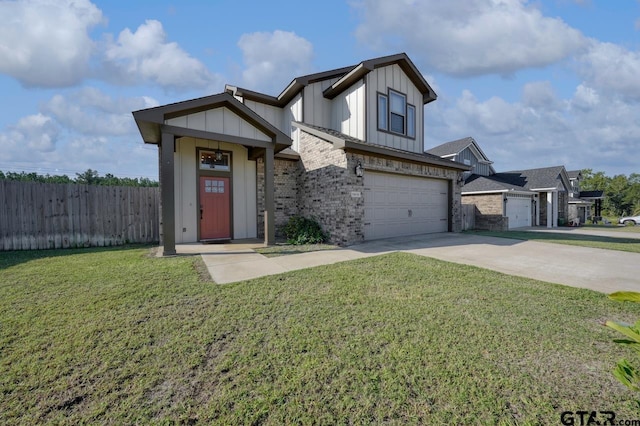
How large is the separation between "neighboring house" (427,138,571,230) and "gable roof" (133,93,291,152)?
1429cm

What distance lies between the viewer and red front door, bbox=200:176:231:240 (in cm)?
924

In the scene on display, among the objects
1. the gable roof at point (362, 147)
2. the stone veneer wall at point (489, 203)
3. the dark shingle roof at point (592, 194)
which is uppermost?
the gable roof at point (362, 147)

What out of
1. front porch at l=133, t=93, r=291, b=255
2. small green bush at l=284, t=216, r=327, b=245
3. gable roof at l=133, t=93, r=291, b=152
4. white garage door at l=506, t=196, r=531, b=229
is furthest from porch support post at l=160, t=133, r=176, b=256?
white garage door at l=506, t=196, r=531, b=229

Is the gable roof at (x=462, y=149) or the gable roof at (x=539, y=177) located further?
the gable roof at (x=462, y=149)

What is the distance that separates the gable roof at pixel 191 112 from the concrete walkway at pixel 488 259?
10.8 ft

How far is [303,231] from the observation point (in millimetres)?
9344

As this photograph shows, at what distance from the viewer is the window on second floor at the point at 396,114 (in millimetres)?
10891

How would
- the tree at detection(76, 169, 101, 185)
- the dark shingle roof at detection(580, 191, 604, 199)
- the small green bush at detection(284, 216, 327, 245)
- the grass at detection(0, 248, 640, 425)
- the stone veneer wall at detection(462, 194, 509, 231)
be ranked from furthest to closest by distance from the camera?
the tree at detection(76, 169, 101, 185)
the dark shingle roof at detection(580, 191, 604, 199)
the stone veneer wall at detection(462, 194, 509, 231)
the small green bush at detection(284, 216, 327, 245)
the grass at detection(0, 248, 640, 425)

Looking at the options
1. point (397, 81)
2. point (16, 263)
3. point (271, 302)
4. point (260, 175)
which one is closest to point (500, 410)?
point (271, 302)

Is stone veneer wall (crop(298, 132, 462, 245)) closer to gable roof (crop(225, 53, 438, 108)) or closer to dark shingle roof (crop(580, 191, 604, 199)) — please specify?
gable roof (crop(225, 53, 438, 108))

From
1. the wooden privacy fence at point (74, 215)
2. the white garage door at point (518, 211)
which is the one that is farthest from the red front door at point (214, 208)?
Result: the white garage door at point (518, 211)

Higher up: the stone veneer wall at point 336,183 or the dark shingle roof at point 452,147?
the dark shingle roof at point 452,147

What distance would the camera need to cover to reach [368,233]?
9383 mm

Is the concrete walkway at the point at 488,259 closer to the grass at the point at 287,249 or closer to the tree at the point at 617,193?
the grass at the point at 287,249
